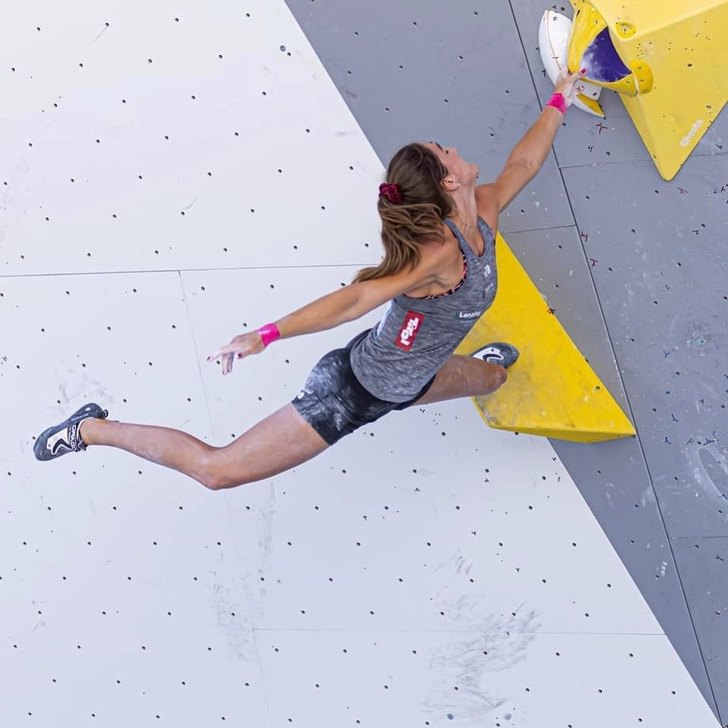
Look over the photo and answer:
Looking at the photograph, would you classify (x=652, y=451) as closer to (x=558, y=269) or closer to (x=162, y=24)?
(x=558, y=269)

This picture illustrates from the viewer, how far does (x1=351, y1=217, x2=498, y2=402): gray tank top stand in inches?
73.0

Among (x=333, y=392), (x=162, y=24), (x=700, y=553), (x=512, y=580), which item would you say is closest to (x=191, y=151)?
(x=162, y=24)

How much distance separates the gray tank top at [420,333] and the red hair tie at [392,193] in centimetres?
11

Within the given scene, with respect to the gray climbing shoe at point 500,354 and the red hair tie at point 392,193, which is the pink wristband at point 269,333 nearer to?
the red hair tie at point 392,193

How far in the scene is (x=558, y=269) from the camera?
2328 mm

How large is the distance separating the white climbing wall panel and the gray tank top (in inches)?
19.2

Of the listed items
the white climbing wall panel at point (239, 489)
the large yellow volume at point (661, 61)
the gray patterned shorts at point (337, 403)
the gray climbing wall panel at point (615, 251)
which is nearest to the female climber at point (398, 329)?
the gray patterned shorts at point (337, 403)

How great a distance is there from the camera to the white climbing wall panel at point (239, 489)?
2.40 meters

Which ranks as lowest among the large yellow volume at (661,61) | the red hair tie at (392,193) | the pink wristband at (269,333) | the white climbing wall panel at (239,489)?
the white climbing wall panel at (239,489)

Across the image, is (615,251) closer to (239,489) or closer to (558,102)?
(558,102)

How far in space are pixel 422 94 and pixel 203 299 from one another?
0.72m

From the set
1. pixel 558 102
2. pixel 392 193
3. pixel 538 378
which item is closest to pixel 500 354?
pixel 538 378

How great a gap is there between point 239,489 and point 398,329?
88 centimetres

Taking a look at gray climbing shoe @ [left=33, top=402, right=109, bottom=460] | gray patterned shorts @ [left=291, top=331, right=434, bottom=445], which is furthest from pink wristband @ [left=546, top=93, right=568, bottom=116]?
gray climbing shoe @ [left=33, top=402, right=109, bottom=460]
